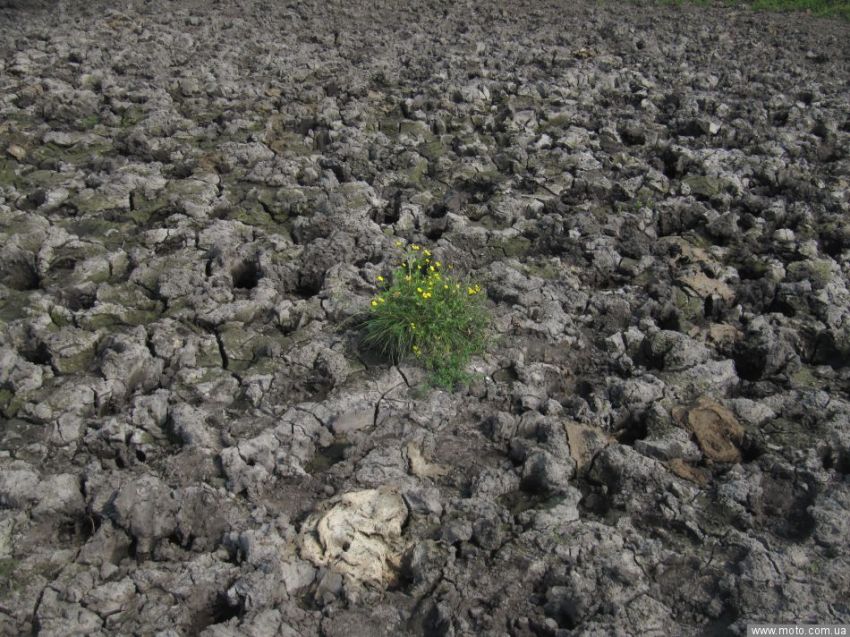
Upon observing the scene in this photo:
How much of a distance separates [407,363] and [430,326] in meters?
0.28

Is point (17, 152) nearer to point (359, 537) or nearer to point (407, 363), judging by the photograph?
point (407, 363)

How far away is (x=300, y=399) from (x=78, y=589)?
63.7 inches

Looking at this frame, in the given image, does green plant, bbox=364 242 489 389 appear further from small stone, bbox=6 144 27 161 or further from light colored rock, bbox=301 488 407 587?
small stone, bbox=6 144 27 161

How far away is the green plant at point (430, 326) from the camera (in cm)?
475

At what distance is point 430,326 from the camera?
475 centimetres

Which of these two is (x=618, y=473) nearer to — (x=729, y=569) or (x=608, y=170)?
(x=729, y=569)

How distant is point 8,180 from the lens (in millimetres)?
6668

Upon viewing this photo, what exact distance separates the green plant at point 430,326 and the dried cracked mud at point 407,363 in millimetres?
158

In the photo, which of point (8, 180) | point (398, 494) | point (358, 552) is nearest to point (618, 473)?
point (398, 494)

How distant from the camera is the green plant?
15.6ft

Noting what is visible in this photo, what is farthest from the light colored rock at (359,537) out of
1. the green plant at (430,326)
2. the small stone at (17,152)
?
the small stone at (17,152)

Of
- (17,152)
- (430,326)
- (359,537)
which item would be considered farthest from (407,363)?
(17,152)

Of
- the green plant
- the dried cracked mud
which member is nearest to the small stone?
the dried cracked mud

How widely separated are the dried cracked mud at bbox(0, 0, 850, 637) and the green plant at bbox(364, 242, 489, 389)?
158 millimetres
